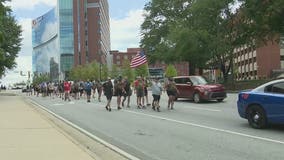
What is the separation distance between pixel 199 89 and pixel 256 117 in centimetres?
1427

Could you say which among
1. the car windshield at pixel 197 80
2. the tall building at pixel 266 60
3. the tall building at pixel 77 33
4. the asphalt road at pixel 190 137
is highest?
the tall building at pixel 77 33

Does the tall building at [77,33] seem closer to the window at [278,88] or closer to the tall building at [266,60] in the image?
the tall building at [266,60]

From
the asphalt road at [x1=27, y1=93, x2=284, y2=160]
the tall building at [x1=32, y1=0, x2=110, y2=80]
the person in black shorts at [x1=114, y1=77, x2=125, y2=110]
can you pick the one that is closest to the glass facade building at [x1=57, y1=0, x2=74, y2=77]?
the tall building at [x1=32, y1=0, x2=110, y2=80]

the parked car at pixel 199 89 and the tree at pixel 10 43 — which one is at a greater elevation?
the tree at pixel 10 43

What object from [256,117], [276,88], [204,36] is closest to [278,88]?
[276,88]

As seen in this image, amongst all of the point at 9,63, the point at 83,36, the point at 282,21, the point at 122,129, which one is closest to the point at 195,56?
the point at 282,21

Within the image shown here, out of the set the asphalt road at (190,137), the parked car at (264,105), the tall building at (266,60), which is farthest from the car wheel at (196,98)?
the tall building at (266,60)

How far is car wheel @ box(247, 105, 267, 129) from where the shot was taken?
15664 mm

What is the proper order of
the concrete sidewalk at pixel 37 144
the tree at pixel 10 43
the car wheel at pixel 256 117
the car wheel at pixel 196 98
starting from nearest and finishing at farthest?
the concrete sidewalk at pixel 37 144
the car wheel at pixel 256 117
the car wheel at pixel 196 98
the tree at pixel 10 43

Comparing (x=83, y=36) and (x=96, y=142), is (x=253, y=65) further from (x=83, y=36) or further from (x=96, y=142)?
(x=96, y=142)

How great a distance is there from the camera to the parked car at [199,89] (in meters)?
29.9

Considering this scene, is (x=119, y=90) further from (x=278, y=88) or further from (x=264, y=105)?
(x=278, y=88)

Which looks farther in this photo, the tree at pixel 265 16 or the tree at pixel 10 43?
the tree at pixel 10 43

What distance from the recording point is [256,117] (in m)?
15.9
